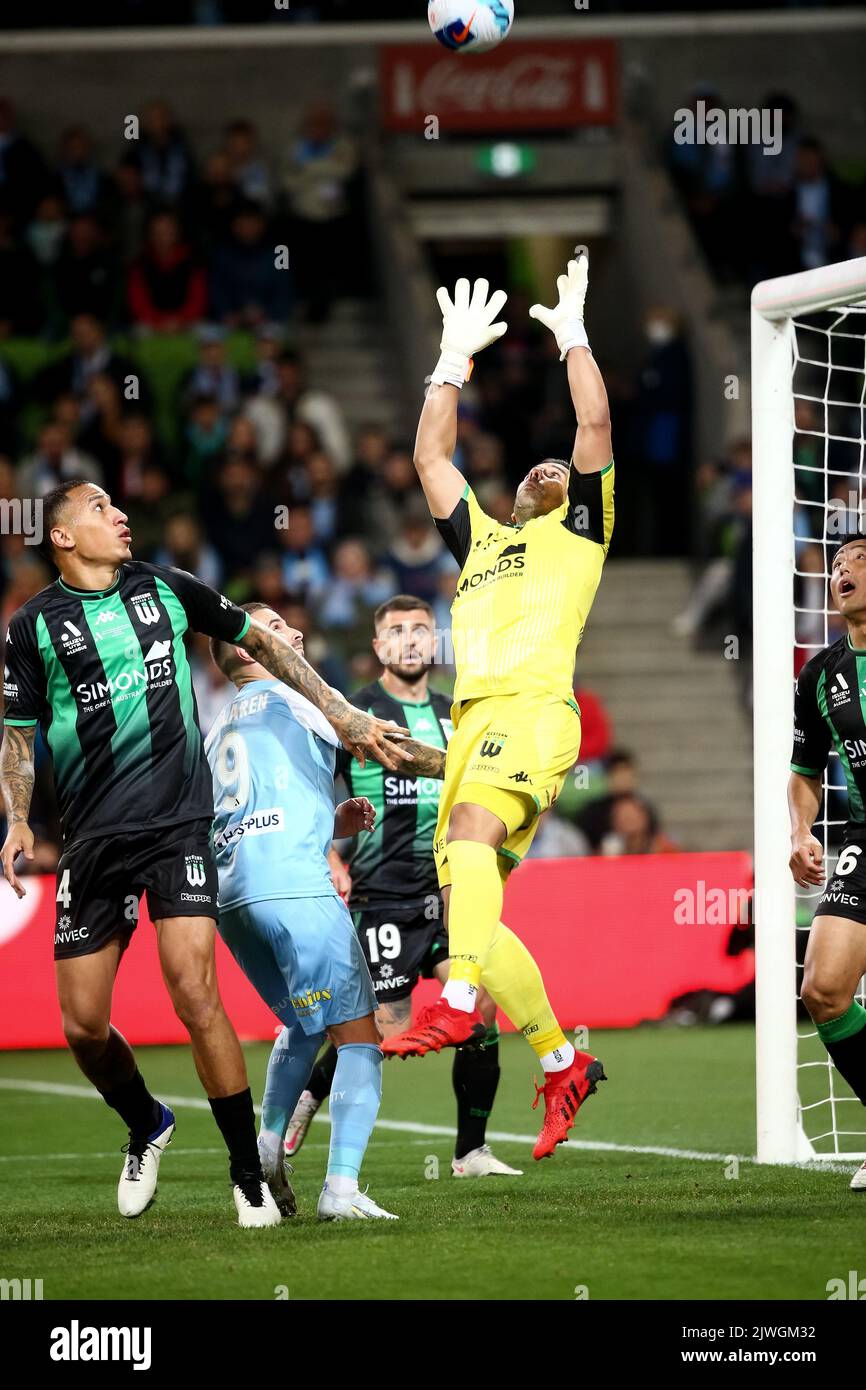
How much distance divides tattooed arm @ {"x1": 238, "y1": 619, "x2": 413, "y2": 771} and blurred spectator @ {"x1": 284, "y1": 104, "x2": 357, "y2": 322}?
13301 mm

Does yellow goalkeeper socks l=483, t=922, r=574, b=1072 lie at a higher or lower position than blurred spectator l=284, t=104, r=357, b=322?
lower

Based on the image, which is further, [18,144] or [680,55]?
[680,55]

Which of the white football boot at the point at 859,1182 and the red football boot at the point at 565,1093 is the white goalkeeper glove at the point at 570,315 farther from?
the white football boot at the point at 859,1182

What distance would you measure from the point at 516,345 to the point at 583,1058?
13393 millimetres

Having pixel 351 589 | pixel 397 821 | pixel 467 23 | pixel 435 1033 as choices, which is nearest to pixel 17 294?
pixel 351 589

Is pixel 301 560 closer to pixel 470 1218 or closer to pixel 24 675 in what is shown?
pixel 24 675

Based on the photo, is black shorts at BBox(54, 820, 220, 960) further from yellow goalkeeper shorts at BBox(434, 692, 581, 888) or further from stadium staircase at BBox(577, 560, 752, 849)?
stadium staircase at BBox(577, 560, 752, 849)

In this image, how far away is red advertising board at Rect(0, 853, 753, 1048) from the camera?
13.0 meters

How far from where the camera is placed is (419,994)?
12.8m

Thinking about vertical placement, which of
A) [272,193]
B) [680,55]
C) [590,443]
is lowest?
[590,443]

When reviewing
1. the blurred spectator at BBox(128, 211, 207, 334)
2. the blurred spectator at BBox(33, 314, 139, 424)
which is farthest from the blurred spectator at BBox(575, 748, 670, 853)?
the blurred spectator at BBox(128, 211, 207, 334)

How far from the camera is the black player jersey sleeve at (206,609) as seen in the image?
6758 millimetres
